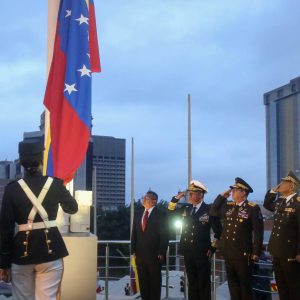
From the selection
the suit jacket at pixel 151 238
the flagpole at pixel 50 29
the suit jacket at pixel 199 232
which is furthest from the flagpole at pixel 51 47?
the suit jacket at pixel 199 232

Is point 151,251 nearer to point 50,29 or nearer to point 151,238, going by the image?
point 151,238

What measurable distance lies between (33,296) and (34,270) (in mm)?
179

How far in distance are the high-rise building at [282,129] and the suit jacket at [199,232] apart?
182 feet


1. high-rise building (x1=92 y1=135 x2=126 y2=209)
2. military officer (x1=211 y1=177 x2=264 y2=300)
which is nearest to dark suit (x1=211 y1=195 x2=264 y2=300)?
military officer (x1=211 y1=177 x2=264 y2=300)

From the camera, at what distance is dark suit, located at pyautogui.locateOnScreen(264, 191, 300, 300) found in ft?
19.0

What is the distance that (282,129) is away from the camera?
69.4 meters

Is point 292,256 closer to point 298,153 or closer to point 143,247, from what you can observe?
point 143,247

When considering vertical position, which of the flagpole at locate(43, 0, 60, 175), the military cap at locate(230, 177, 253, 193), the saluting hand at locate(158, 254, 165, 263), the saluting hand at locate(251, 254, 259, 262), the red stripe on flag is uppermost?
the flagpole at locate(43, 0, 60, 175)

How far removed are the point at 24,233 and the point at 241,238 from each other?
9.96 feet

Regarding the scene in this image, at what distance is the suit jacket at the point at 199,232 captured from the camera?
6.76 metres

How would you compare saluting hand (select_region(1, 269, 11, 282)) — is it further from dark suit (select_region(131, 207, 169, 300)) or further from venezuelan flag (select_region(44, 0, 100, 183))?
dark suit (select_region(131, 207, 169, 300))

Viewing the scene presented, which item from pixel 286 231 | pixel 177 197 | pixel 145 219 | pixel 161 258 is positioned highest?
pixel 177 197

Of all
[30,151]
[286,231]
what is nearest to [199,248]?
[286,231]

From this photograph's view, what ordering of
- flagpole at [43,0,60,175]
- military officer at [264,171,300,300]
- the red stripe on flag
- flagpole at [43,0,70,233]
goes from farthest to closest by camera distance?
1. flagpole at [43,0,60,175]
2. flagpole at [43,0,70,233]
3. the red stripe on flag
4. military officer at [264,171,300,300]
